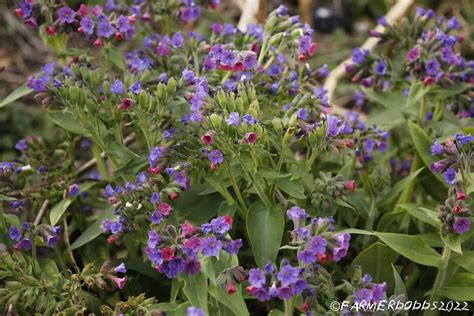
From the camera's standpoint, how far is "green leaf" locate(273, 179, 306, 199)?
246 cm

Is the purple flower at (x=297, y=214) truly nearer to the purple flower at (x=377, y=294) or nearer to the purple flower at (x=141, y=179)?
the purple flower at (x=377, y=294)

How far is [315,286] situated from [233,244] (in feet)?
0.91

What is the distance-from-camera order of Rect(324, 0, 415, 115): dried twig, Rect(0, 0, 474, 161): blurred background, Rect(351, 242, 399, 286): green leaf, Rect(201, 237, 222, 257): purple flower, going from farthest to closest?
1. Rect(0, 0, 474, 161): blurred background
2. Rect(324, 0, 415, 115): dried twig
3. Rect(351, 242, 399, 286): green leaf
4. Rect(201, 237, 222, 257): purple flower

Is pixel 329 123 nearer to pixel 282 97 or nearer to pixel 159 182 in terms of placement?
pixel 282 97

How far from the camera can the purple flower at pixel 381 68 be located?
318cm

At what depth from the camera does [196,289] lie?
220 centimetres

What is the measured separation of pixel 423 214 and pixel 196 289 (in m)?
0.89

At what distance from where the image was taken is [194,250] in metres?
2.15

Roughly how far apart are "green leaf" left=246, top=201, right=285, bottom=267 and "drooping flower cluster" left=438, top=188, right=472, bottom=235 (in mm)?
537

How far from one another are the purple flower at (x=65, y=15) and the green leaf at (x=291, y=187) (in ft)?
3.54

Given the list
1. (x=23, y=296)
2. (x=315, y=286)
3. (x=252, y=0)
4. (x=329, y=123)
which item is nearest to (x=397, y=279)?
(x=315, y=286)

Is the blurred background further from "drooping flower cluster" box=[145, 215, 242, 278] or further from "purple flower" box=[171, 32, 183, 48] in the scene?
"drooping flower cluster" box=[145, 215, 242, 278]

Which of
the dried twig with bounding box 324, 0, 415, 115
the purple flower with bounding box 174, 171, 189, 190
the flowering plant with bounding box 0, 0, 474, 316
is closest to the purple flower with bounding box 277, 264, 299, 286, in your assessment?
the flowering plant with bounding box 0, 0, 474, 316

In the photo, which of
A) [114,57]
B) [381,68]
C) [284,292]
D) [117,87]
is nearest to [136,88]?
[117,87]
